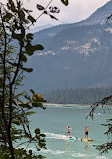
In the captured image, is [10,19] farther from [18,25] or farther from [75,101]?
[75,101]

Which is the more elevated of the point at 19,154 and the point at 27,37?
the point at 27,37

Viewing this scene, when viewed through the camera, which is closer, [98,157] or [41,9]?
[41,9]

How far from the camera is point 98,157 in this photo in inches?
1265

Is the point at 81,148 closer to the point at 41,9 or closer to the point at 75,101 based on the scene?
the point at 41,9

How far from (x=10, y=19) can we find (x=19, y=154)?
3.14 feet

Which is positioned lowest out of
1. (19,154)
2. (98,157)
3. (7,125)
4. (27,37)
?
(98,157)

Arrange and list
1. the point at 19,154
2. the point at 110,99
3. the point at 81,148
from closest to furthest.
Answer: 1. the point at 19,154
2. the point at 110,99
3. the point at 81,148

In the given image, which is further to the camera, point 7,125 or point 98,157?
point 98,157

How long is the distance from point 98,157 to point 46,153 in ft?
18.5

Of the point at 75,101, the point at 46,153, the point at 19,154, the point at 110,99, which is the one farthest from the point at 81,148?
the point at 75,101

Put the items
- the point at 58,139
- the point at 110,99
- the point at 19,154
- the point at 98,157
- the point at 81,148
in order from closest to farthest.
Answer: the point at 19,154
the point at 110,99
the point at 98,157
the point at 81,148
the point at 58,139

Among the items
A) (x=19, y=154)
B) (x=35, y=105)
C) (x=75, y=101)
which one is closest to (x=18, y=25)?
(x=35, y=105)

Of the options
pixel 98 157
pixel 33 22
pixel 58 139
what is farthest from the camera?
pixel 58 139

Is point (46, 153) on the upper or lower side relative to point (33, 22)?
lower
